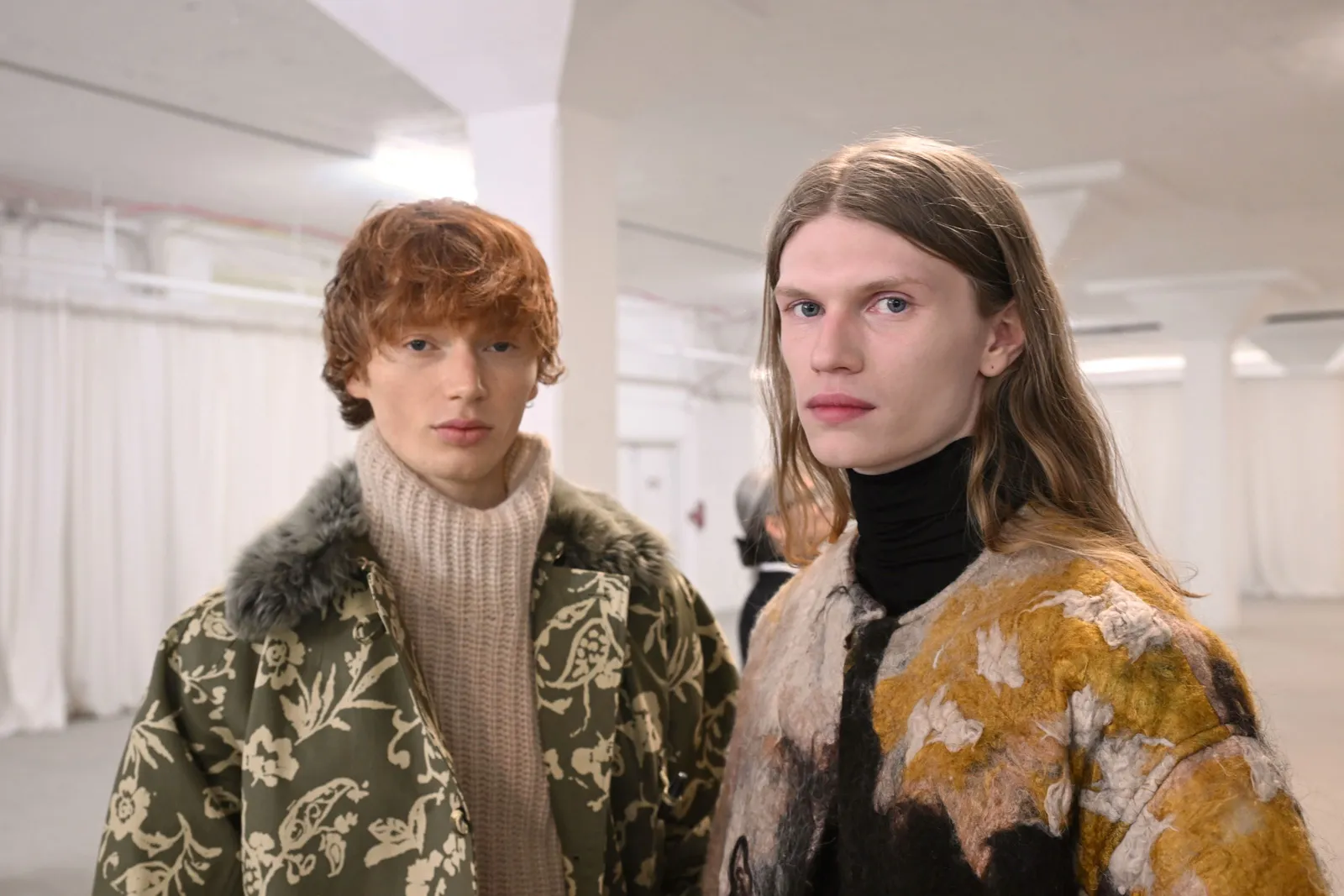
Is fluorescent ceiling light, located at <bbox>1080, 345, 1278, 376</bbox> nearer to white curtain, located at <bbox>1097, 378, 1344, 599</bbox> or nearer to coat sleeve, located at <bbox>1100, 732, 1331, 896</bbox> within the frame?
white curtain, located at <bbox>1097, 378, 1344, 599</bbox>

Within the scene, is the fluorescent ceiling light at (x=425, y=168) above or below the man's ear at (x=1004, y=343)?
above

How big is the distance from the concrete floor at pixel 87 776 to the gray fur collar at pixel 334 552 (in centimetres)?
199

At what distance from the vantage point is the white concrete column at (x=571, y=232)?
357 cm

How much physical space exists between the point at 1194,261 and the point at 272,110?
6.83 m

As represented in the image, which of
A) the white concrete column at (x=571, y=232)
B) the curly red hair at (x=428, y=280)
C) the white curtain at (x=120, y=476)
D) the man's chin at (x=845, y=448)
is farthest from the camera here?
the white curtain at (x=120, y=476)

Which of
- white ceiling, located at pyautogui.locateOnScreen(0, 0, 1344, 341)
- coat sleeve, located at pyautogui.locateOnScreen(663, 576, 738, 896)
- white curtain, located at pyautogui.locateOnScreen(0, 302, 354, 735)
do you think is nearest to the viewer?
coat sleeve, located at pyautogui.locateOnScreen(663, 576, 738, 896)

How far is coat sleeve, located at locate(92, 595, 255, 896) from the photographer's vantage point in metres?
1.44

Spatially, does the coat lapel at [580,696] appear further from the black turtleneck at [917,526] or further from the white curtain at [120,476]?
the white curtain at [120,476]

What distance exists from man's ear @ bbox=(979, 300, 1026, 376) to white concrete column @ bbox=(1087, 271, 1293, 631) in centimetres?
941

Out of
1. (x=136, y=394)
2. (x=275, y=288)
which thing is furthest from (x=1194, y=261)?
(x=136, y=394)

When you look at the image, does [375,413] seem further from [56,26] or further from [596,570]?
[56,26]

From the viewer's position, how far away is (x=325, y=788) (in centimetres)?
146

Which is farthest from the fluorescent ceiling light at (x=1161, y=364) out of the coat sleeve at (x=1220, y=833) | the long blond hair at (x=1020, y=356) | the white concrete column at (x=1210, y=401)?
the coat sleeve at (x=1220, y=833)

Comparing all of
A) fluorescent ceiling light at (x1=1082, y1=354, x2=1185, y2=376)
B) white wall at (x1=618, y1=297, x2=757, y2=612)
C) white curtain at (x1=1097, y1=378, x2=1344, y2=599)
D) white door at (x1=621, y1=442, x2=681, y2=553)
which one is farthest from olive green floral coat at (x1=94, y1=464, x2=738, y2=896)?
fluorescent ceiling light at (x1=1082, y1=354, x2=1185, y2=376)
